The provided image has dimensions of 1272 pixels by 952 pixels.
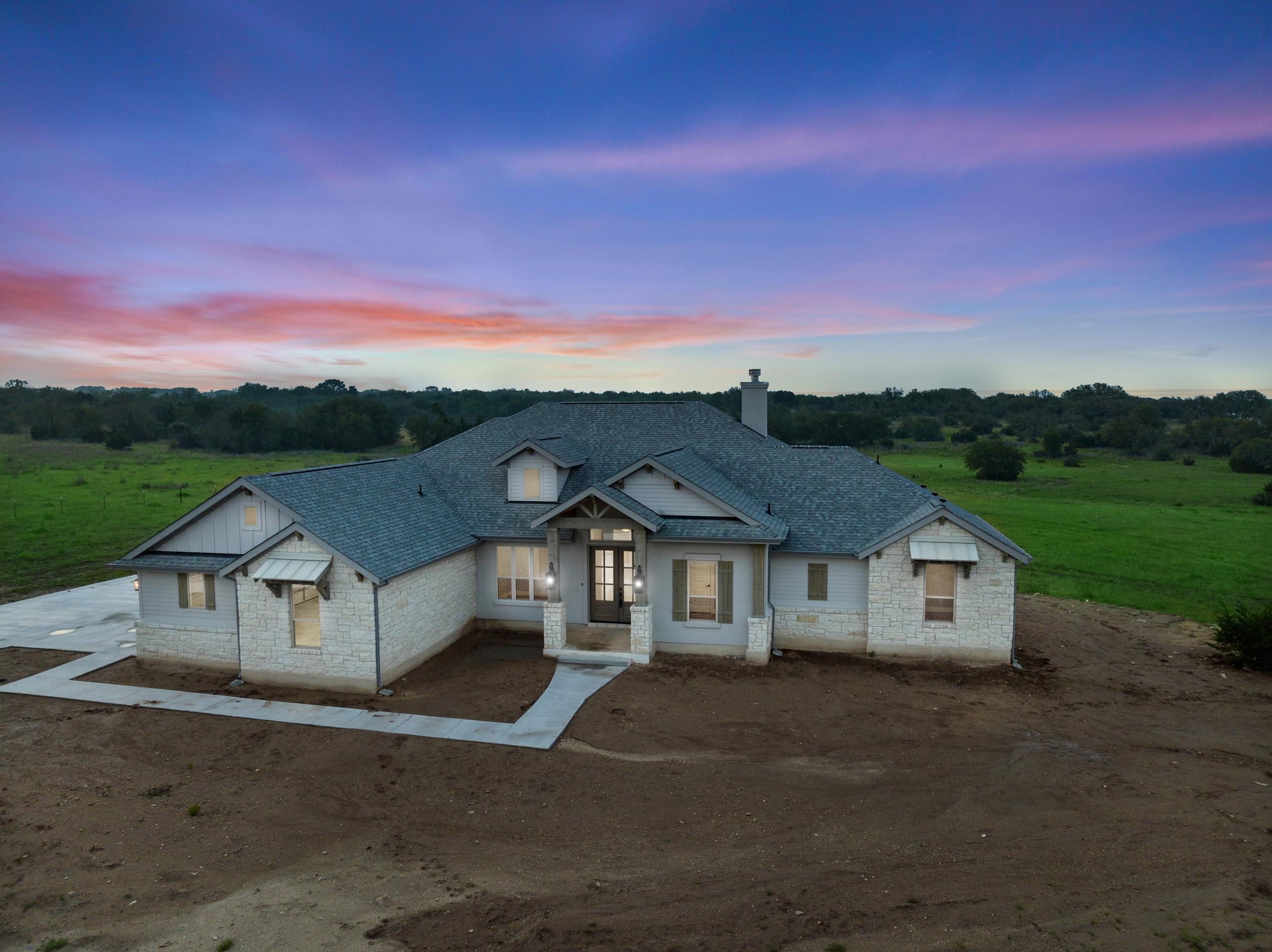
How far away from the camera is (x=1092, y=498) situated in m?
50.1

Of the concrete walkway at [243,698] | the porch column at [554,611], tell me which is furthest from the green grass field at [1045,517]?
the porch column at [554,611]

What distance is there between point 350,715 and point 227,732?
2.28 metres

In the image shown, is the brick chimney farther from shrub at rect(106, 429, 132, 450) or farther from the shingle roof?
shrub at rect(106, 429, 132, 450)

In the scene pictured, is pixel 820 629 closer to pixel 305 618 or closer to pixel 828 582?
pixel 828 582

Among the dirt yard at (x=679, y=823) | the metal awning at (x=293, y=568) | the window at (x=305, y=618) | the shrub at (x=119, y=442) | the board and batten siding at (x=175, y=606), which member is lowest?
the dirt yard at (x=679, y=823)

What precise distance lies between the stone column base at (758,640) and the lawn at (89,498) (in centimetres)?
2463

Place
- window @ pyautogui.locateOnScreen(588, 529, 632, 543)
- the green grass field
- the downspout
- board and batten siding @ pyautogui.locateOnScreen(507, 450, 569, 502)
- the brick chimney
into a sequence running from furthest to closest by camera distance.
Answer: the green grass field < the brick chimney < board and batten siding @ pyautogui.locateOnScreen(507, 450, 569, 502) < window @ pyautogui.locateOnScreen(588, 529, 632, 543) < the downspout

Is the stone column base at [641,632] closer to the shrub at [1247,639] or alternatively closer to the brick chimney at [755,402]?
the brick chimney at [755,402]

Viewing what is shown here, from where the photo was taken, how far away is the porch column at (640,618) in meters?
17.5

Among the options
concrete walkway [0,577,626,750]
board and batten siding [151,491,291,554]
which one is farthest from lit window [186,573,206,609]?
concrete walkway [0,577,626,750]

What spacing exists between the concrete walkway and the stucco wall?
4.21ft

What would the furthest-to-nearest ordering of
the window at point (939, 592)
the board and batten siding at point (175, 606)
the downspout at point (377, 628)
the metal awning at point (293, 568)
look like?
the window at point (939, 592) → the board and batten siding at point (175, 606) → the downspout at point (377, 628) → the metal awning at point (293, 568)

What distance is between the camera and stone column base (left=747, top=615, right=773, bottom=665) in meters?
17.3

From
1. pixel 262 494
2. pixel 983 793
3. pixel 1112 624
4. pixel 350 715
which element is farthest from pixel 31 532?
pixel 1112 624
